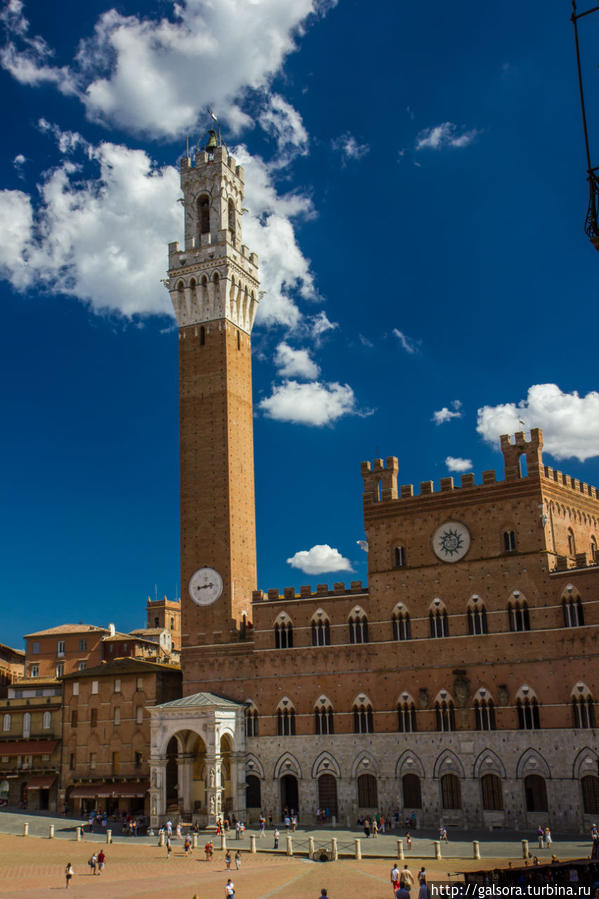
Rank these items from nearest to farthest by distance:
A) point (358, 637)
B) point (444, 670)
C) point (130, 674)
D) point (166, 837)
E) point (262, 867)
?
point (262, 867), point (166, 837), point (444, 670), point (358, 637), point (130, 674)

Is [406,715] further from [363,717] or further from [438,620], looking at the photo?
[438,620]

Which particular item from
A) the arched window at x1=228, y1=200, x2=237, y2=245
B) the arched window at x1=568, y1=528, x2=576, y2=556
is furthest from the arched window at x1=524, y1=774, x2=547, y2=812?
the arched window at x1=228, y1=200, x2=237, y2=245

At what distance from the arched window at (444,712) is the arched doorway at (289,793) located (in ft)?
34.0

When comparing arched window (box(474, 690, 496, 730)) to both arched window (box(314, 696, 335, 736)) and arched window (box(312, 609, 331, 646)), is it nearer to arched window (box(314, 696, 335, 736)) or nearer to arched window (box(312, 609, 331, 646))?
arched window (box(314, 696, 335, 736))

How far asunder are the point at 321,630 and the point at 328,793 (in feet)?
32.6

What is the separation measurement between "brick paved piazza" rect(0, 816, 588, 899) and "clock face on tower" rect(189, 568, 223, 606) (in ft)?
56.4

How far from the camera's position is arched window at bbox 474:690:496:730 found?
5191cm

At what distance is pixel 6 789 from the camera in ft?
222

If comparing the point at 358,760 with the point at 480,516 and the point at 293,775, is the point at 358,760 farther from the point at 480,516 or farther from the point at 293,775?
the point at 480,516

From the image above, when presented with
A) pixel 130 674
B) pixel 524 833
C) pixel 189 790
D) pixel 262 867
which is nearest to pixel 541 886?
pixel 262 867

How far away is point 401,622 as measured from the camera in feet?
185

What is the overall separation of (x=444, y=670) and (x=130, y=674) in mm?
23257

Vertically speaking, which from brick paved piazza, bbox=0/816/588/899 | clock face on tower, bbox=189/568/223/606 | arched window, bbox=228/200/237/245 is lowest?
brick paved piazza, bbox=0/816/588/899

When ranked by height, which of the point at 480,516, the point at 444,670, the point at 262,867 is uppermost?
the point at 480,516
